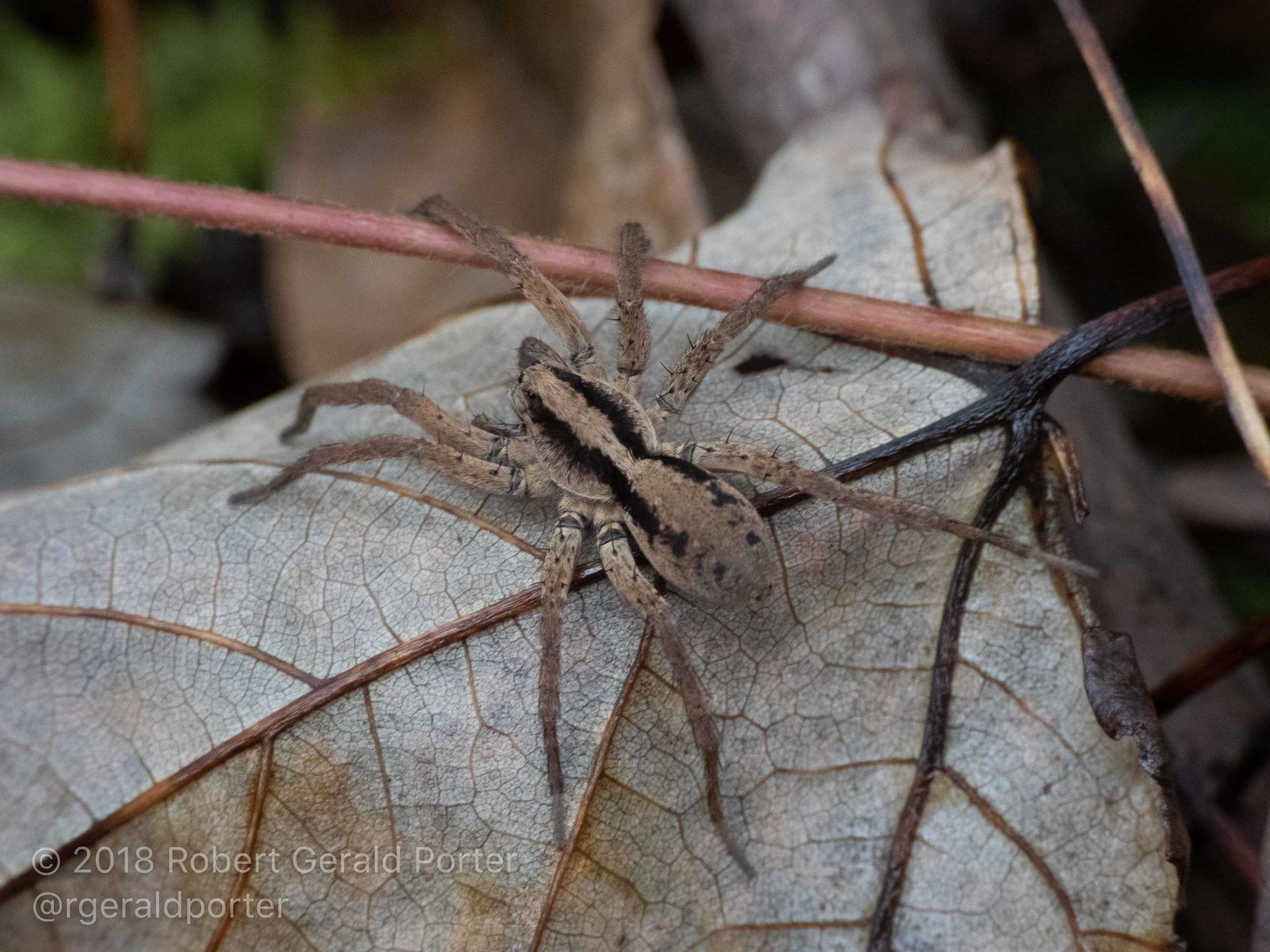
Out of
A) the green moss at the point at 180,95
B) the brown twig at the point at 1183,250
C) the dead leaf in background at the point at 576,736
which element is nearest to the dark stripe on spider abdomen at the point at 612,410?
the dead leaf in background at the point at 576,736

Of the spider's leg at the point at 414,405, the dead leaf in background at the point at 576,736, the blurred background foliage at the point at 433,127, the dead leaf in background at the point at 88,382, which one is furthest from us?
the blurred background foliage at the point at 433,127

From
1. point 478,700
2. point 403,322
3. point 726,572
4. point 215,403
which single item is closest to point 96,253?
point 215,403

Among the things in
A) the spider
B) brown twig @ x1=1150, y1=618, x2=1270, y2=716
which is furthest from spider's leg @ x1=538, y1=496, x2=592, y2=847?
brown twig @ x1=1150, y1=618, x2=1270, y2=716

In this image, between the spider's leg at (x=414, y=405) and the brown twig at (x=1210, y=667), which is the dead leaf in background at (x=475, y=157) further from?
the brown twig at (x=1210, y=667)

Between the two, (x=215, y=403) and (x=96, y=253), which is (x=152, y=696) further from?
(x=96, y=253)

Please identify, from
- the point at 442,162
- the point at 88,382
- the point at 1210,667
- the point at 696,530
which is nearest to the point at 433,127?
the point at 442,162

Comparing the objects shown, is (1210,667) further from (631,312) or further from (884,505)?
(631,312)
